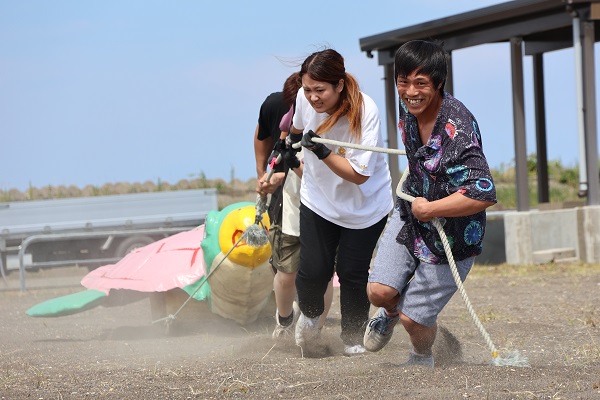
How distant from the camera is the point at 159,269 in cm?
723

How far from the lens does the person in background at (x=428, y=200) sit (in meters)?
4.03

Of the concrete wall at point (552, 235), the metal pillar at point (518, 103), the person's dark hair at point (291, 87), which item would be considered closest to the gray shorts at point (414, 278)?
the person's dark hair at point (291, 87)

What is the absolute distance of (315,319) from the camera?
547cm

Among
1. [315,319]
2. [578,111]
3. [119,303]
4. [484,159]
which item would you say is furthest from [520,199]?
[484,159]

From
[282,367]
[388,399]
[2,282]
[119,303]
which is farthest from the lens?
[2,282]

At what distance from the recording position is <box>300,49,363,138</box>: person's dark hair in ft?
16.5

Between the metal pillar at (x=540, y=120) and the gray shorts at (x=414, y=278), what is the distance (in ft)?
35.8

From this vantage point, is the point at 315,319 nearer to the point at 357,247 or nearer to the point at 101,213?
the point at 357,247

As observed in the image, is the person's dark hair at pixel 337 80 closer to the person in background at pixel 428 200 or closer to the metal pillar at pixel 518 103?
the person in background at pixel 428 200

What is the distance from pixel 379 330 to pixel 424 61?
4.73 feet

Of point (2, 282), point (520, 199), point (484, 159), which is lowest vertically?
point (2, 282)

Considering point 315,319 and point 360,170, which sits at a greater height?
point 360,170

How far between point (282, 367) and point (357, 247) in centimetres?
84

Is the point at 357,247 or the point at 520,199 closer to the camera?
the point at 357,247
